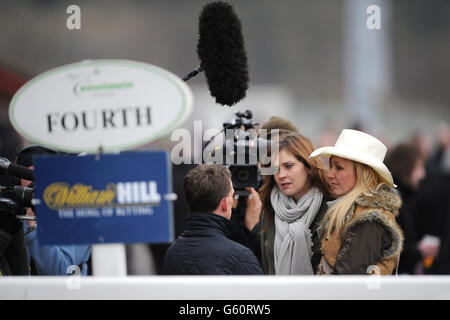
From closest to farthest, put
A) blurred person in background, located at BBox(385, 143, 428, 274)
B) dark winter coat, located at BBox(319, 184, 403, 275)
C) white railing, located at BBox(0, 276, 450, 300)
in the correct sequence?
white railing, located at BBox(0, 276, 450, 300) → dark winter coat, located at BBox(319, 184, 403, 275) → blurred person in background, located at BBox(385, 143, 428, 274)

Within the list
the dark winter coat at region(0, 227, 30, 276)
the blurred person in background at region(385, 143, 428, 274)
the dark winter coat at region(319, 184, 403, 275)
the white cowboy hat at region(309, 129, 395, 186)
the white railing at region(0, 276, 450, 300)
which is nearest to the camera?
the white railing at region(0, 276, 450, 300)

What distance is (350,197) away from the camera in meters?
2.30

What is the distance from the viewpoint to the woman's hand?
2.61 meters

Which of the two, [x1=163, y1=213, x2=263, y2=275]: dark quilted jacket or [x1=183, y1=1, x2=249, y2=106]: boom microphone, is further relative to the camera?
[x1=163, y1=213, x2=263, y2=275]: dark quilted jacket

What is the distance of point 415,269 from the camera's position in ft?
13.5

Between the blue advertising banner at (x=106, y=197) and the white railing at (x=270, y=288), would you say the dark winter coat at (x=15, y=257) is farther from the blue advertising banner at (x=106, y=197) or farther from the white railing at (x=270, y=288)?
the white railing at (x=270, y=288)

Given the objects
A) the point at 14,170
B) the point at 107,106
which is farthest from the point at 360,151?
the point at 14,170

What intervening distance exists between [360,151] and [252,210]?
1.66ft

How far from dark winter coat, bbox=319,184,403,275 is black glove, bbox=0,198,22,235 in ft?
3.52

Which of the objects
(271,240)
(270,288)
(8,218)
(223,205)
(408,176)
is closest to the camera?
(270,288)

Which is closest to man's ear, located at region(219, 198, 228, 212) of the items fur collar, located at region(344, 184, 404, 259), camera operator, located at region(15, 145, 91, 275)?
fur collar, located at region(344, 184, 404, 259)

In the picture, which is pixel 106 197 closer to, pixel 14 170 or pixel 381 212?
pixel 14 170

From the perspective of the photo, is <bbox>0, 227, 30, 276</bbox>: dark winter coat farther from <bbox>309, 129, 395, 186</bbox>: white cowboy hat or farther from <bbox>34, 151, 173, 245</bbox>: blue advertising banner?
<bbox>309, 129, 395, 186</bbox>: white cowboy hat
